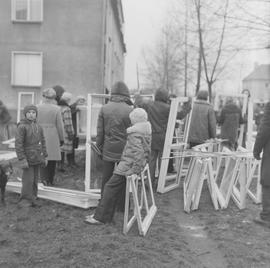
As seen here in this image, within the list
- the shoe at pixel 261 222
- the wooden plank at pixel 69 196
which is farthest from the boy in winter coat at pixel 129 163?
the shoe at pixel 261 222

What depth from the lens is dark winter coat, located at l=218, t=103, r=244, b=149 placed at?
1058 centimetres

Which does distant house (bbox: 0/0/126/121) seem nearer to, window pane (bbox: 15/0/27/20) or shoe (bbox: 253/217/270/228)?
window pane (bbox: 15/0/27/20)

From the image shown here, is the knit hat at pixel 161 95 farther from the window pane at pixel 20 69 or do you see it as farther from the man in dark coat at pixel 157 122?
the window pane at pixel 20 69

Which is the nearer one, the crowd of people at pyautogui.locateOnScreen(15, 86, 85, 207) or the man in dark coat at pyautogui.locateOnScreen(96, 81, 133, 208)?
the man in dark coat at pyautogui.locateOnScreen(96, 81, 133, 208)

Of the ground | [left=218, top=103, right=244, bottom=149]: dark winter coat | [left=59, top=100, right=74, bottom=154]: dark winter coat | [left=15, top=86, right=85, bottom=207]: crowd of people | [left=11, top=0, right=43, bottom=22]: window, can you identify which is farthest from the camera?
[left=11, top=0, right=43, bottom=22]: window

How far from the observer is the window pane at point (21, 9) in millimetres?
20734

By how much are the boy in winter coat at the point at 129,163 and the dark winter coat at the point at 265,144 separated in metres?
1.56

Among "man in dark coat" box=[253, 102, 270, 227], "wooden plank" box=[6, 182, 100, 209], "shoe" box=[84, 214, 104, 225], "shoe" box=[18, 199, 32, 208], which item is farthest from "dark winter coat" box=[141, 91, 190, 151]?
"shoe" box=[84, 214, 104, 225]

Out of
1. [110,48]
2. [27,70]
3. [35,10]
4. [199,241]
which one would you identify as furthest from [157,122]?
[110,48]

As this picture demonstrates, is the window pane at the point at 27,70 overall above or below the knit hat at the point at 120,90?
above

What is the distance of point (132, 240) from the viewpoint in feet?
16.3

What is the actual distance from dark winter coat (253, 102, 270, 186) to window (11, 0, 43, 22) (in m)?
16.7

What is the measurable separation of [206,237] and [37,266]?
2257mm

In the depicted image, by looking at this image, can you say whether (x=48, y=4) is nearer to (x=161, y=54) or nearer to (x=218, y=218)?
(x=161, y=54)
